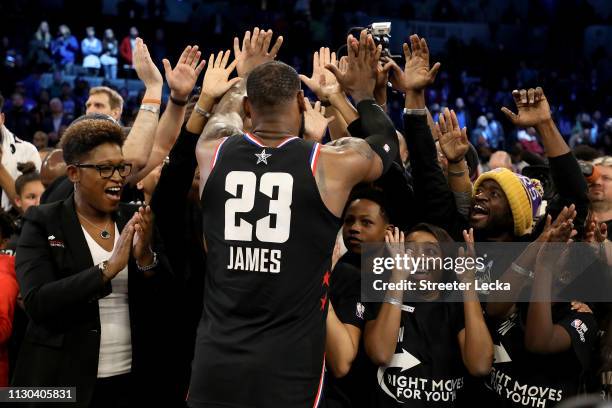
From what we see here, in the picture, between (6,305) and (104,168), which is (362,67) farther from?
(6,305)

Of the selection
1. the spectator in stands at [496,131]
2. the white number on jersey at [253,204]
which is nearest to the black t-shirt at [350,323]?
the white number on jersey at [253,204]

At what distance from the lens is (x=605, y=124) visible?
1642cm

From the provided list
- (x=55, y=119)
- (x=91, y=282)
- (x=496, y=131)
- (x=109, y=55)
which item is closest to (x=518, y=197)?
(x=91, y=282)

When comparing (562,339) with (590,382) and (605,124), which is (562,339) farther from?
(605,124)

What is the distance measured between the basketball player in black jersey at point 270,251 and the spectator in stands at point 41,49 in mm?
13925

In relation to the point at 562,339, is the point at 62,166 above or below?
above

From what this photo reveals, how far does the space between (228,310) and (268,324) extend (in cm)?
15

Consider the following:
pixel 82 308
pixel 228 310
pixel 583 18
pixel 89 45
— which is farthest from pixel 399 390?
pixel 583 18

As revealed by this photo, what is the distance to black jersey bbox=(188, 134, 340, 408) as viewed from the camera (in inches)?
106

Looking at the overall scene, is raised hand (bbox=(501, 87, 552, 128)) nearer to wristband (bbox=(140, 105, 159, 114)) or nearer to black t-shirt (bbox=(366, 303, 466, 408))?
black t-shirt (bbox=(366, 303, 466, 408))

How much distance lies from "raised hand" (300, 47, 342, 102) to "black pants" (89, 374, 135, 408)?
55.9 inches

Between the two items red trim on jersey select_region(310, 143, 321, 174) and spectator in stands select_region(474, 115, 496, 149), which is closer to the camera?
red trim on jersey select_region(310, 143, 321, 174)

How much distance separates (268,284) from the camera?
8.86ft

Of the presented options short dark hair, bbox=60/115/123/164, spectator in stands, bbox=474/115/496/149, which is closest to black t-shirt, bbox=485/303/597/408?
short dark hair, bbox=60/115/123/164
